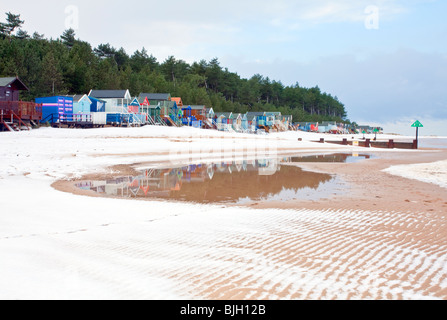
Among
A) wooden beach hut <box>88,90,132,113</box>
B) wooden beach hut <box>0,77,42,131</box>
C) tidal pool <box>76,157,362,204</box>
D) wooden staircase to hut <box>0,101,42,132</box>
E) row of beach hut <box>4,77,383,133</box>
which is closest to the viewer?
tidal pool <box>76,157,362,204</box>

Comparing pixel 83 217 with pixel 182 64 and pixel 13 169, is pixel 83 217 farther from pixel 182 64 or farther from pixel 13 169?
pixel 182 64

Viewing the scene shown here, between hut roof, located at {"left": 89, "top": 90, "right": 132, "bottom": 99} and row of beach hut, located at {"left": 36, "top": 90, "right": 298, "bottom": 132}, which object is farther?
hut roof, located at {"left": 89, "top": 90, "right": 132, "bottom": 99}

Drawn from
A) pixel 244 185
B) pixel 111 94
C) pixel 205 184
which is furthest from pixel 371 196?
pixel 111 94

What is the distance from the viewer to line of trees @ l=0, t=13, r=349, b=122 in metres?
57.0

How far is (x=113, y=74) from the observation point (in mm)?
74750

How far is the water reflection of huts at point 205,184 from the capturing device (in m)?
11.9

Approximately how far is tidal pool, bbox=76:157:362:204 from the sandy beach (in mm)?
1083

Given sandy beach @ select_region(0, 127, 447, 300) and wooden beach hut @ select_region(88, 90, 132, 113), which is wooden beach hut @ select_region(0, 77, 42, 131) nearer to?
wooden beach hut @ select_region(88, 90, 132, 113)

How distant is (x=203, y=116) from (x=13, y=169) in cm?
5777

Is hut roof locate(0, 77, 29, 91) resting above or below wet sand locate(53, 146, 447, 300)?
above

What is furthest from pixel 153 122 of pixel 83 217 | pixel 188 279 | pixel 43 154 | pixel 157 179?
pixel 188 279

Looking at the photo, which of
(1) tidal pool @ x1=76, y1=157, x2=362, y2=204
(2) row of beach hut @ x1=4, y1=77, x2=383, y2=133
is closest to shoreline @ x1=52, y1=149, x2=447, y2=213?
(1) tidal pool @ x1=76, y1=157, x2=362, y2=204

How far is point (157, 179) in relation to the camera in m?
15.4

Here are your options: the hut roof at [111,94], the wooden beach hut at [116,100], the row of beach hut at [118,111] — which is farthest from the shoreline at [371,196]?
the hut roof at [111,94]
